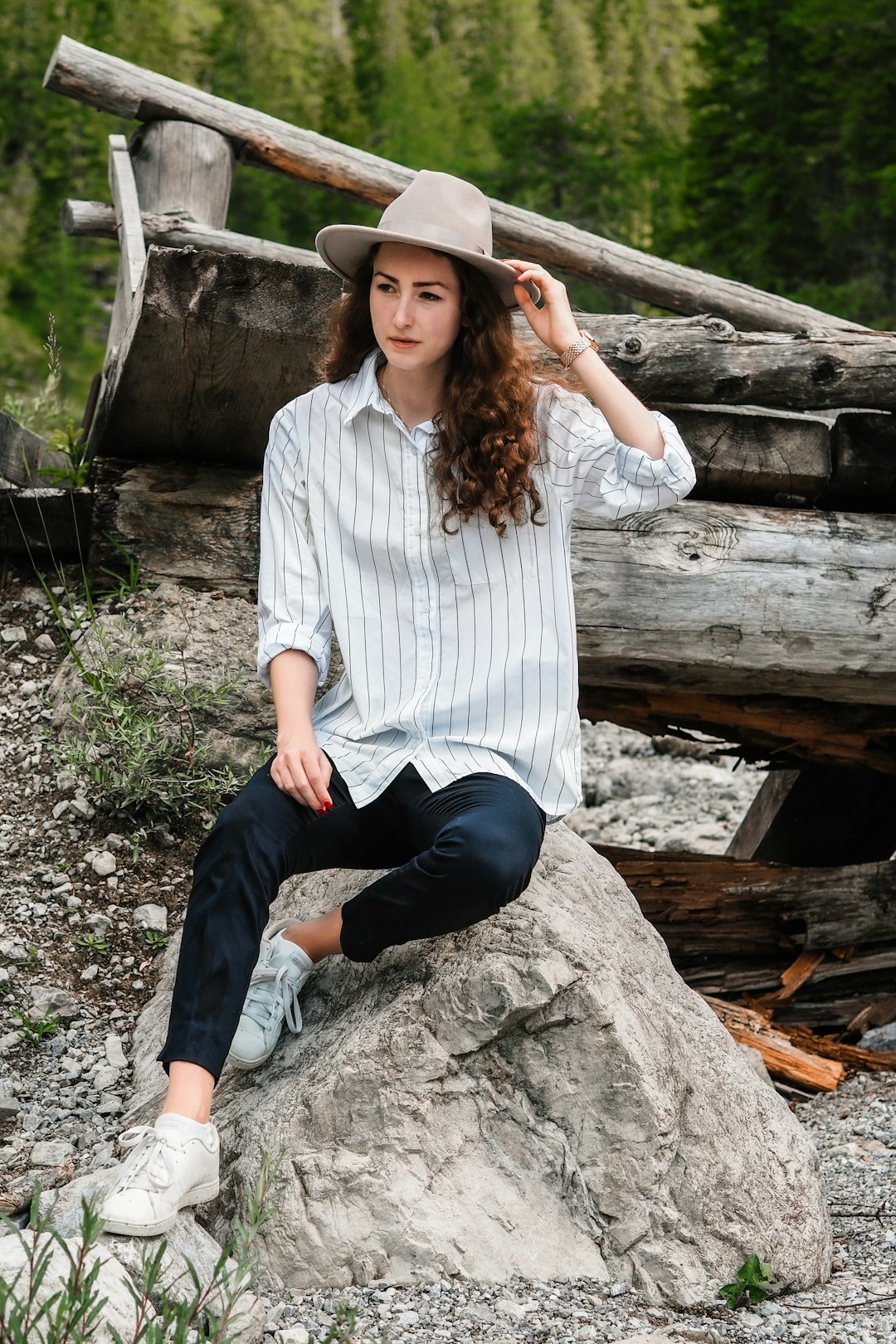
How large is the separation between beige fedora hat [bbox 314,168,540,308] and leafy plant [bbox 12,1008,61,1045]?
205cm

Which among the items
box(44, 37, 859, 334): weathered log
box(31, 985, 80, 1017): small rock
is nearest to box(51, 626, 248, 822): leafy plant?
box(31, 985, 80, 1017): small rock

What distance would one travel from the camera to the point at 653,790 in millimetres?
7020

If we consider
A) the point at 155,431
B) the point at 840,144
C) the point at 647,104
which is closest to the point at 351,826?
the point at 155,431

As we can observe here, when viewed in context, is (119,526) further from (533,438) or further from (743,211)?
(743,211)

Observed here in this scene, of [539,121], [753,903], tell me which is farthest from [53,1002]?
[539,121]

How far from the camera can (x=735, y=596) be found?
12.8 ft

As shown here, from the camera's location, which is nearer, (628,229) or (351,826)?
(351,826)

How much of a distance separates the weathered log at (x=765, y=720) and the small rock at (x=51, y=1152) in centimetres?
220

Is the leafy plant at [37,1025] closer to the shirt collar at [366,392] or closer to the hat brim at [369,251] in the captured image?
the shirt collar at [366,392]

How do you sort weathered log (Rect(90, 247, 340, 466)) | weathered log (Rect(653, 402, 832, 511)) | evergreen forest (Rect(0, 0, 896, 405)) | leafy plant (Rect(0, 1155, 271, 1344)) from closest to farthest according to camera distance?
leafy plant (Rect(0, 1155, 271, 1344)) → weathered log (Rect(90, 247, 340, 466)) → weathered log (Rect(653, 402, 832, 511)) → evergreen forest (Rect(0, 0, 896, 405))

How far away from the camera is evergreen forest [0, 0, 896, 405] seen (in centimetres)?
1861

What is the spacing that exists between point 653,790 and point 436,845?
4689 millimetres

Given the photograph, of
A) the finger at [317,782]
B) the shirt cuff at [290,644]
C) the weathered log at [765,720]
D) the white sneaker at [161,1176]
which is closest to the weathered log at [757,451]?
the weathered log at [765,720]

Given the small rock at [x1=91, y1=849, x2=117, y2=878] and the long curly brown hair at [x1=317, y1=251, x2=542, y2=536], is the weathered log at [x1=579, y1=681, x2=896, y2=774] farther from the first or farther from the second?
the small rock at [x1=91, y1=849, x2=117, y2=878]
